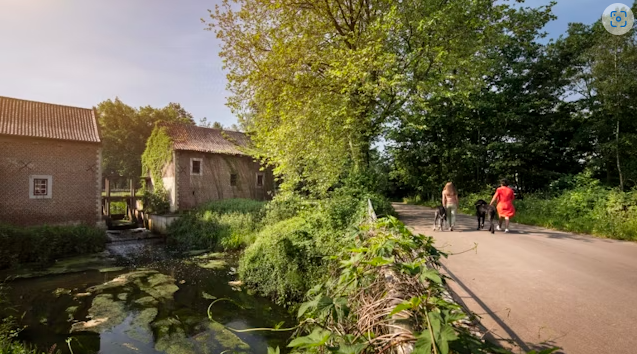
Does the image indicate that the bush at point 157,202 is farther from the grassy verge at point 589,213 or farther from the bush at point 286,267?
the grassy verge at point 589,213

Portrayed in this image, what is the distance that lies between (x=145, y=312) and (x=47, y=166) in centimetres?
1434

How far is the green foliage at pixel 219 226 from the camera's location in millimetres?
15289

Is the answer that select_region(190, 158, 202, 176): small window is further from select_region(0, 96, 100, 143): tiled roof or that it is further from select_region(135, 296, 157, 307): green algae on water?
select_region(135, 296, 157, 307): green algae on water

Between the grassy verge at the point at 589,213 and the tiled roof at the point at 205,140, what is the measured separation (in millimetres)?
18965

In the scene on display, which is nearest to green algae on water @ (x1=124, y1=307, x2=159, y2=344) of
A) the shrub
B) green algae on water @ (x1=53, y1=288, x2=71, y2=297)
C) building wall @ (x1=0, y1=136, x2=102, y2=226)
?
green algae on water @ (x1=53, y1=288, x2=71, y2=297)

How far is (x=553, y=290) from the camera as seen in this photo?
14.5 ft

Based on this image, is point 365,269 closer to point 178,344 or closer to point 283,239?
point 178,344

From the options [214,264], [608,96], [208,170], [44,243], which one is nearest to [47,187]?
[44,243]

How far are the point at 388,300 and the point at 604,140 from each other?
22.5 metres

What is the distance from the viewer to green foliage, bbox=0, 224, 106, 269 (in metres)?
12.5

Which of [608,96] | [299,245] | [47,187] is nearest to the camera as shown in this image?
[299,245]

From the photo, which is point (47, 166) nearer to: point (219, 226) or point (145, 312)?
point (219, 226)

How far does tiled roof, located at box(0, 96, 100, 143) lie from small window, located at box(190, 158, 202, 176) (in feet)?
19.0

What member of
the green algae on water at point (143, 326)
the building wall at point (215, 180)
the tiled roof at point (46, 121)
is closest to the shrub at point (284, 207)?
the green algae on water at point (143, 326)
